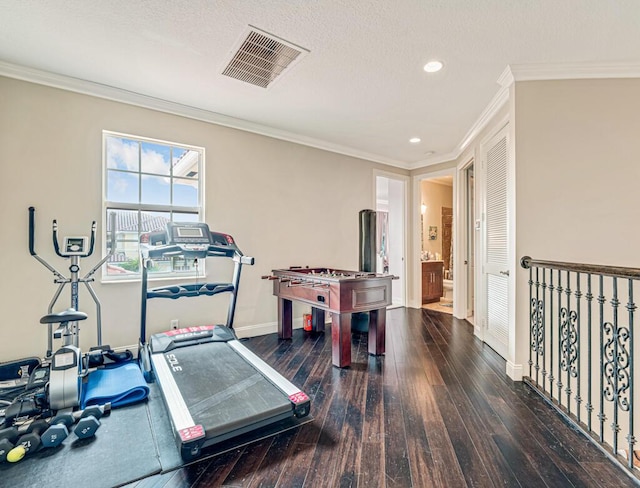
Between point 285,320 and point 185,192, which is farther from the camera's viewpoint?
point 285,320

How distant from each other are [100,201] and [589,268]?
13.4 feet

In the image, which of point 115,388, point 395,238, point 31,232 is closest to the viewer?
point 115,388

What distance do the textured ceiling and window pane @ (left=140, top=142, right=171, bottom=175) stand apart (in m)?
0.54

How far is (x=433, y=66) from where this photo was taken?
2795 mm

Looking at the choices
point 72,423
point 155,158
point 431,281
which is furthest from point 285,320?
point 431,281

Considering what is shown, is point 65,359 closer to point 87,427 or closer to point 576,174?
point 87,427

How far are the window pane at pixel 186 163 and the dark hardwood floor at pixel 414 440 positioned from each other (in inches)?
95.4

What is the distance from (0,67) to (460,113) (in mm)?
4568

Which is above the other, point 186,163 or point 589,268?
point 186,163

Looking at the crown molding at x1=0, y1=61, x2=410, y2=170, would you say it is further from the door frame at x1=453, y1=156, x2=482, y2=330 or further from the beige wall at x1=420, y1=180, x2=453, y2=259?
the beige wall at x1=420, y1=180, x2=453, y2=259

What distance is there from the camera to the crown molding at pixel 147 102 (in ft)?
9.36

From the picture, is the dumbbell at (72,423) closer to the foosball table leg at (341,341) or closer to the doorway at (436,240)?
the foosball table leg at (341,341)

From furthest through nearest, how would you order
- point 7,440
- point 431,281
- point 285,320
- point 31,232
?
1. point 431,281
2. point 285,320
3. point 31,232
4. point 7,440

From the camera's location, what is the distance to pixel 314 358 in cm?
337
